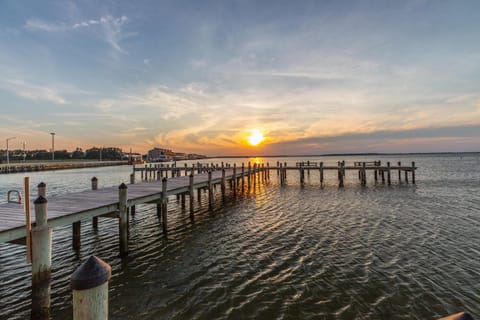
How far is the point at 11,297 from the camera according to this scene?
6.83 meters

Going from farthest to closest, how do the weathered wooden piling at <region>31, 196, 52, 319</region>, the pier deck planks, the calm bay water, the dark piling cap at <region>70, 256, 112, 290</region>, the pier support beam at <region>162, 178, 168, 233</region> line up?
1. the pier support beam at <region>162, 178, 168, 233</region>
2. the pier deck planks
3. the calm bay water
4. the weathered wooden piling at <region>31, 196, 52, 319</region>
5. the dark piling cap at <region>70, 256, 112, 290</region>

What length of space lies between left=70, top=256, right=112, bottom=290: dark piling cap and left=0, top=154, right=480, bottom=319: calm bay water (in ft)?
15.1

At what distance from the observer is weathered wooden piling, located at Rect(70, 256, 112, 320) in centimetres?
218

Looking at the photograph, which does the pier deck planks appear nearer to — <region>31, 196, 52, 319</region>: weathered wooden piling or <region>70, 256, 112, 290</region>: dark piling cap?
<region>31, 196, 52, 319</region>: weathered wooden piling

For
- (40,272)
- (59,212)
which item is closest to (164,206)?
(59,212)

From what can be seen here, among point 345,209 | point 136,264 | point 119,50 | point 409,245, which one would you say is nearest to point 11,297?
point 136,264

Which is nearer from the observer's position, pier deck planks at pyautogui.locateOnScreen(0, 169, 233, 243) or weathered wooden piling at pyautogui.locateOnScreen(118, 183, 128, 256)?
pier deck planks at pyautogui.locateOnScreen(0, 169, 233, 243)

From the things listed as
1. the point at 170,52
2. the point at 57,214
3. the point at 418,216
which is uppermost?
the point at 170,52

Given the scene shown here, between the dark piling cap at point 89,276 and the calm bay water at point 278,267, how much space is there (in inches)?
181

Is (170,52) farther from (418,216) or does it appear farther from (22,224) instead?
(418,216)

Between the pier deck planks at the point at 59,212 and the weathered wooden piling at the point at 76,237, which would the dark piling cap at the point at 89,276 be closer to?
the pier deck planks at the point at 59,212

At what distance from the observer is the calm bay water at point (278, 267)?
634 centimetres

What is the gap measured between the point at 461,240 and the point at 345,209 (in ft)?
23.3

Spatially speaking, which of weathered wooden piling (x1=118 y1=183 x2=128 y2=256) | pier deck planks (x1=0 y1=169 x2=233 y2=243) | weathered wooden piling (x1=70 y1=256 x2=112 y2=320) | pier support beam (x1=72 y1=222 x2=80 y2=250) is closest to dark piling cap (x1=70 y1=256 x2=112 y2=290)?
weathered wooden piling (x1=70 y1=256 x2=112 y2=320)
